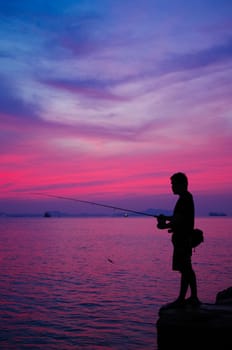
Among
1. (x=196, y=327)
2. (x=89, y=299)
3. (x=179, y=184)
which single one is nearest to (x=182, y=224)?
(x=179, y=184)

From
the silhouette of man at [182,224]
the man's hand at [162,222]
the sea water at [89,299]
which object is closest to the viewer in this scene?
the man's hand at [162,222]

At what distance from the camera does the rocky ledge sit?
7.52 m

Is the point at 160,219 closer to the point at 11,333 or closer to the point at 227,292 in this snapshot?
the point at 227,292

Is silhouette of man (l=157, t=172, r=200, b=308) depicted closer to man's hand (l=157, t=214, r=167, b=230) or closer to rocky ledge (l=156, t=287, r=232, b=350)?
man's hand (l=157, t=214, r=167, b=230)

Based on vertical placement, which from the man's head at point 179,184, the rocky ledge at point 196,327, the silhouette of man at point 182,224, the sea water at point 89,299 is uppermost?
the man's head at point 179,184

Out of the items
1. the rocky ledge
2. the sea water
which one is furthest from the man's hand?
the sea water

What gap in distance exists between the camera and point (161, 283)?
20156 mm

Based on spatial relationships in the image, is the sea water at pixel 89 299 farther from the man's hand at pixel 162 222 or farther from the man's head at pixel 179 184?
the man's head at pixel 179 184

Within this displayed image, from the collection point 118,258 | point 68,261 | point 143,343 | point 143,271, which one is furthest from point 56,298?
point 118,258

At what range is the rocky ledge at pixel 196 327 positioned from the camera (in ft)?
24.7

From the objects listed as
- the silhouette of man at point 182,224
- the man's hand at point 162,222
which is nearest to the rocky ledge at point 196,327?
the silhouette of man at point 182,224

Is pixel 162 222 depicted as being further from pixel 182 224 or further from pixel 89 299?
pixel 89 299

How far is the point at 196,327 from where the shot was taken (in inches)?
298

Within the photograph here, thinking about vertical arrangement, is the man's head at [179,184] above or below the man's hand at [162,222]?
above
